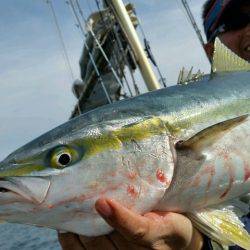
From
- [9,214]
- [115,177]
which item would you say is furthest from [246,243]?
[9,214]

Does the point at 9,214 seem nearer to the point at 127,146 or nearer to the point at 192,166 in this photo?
the point at 127,146

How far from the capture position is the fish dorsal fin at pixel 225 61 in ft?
8.63

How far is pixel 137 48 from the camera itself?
8.97 metres

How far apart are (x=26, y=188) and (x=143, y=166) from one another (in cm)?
49

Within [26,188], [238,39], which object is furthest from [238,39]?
[26,188]

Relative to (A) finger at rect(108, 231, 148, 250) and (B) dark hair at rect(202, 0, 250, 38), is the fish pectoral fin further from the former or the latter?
(B) dark hair at rect(202, 0, 250, 38)

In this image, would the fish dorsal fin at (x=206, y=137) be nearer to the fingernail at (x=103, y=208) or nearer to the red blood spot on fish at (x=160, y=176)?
the red blood spot on fish at (x=160, y=176)

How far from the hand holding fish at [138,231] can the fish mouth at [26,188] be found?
0.22m

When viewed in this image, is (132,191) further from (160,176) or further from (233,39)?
(233,39)

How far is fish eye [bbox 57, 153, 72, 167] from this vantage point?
2011mm

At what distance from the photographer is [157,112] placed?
225 centimetres

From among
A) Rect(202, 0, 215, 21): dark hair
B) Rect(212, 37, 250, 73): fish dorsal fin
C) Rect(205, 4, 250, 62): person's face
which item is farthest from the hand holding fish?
Rect(202, 0, 215, 21): dark hair

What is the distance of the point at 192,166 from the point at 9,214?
2.61 ft

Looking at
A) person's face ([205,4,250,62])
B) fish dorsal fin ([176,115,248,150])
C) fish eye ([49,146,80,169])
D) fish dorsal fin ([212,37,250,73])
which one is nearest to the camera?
fish eye ([49,146,80,169])
